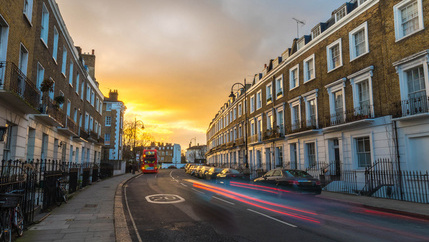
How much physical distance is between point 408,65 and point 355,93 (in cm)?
397

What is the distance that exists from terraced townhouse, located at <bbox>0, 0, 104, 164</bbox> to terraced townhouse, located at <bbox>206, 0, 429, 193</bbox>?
57.0 feet

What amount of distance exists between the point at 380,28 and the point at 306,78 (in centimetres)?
779

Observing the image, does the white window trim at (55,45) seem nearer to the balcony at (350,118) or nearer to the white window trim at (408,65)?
the balcony at (350,118)

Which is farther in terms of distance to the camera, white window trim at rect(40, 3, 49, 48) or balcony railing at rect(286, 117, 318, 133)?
balcony railing at rect(286, 117, 318, 133)

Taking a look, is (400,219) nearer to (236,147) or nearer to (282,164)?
(282,164)

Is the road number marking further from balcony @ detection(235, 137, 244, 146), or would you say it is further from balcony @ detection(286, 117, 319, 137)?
balcony @ detection(235, 137, 244, 146)

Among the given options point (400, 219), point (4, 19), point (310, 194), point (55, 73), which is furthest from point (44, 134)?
point (400, 219)

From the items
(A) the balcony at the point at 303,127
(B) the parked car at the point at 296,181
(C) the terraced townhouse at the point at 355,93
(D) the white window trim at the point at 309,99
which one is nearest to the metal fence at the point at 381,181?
(C) the terraced townhouse at the point at 355,93

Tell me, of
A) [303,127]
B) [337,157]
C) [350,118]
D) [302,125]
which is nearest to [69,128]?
[303,127]

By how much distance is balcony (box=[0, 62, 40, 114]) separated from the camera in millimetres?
10570

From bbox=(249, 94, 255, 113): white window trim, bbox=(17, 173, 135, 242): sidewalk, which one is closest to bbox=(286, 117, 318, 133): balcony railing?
bbox=(249, 94, 255, 113): white window trim

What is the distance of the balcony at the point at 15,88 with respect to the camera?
10.6 meters

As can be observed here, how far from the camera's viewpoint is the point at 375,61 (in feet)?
54.8

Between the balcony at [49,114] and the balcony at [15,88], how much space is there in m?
1.23
